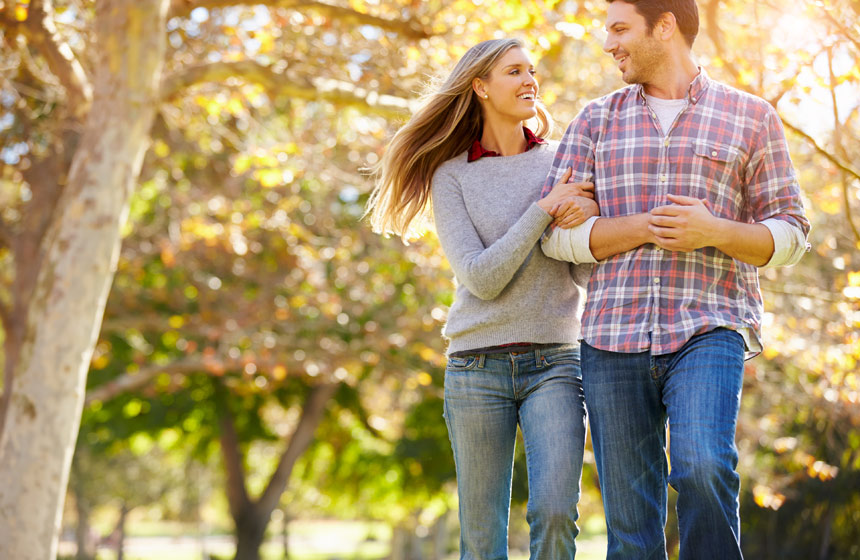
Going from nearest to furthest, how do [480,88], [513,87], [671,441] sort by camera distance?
[671,441]
[513,87]
[480,88]

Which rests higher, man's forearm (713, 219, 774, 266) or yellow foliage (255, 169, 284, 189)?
yellow foliage (255, 169, 284, 189)

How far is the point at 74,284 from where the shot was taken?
20.6 ft

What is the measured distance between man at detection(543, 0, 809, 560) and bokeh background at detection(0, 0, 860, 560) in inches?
49.6

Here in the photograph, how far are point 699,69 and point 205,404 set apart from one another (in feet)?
50.5

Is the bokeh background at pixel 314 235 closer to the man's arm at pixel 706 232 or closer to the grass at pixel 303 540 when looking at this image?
the man's arm at pixel 706 232

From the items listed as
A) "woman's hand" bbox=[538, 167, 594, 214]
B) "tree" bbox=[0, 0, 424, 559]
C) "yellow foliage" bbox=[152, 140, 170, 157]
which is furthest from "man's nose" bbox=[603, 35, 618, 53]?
"yellow foliage" bbox=[152, 140, 170, 157]

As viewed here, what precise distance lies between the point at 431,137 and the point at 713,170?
4.16 ft

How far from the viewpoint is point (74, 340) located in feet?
20.7

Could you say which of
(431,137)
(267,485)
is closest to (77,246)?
(431,137)

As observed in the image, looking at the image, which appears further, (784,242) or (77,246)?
(77,246)

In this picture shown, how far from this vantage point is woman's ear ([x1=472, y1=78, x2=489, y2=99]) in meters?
3.68

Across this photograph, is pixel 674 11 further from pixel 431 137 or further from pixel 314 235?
pixel 314 235

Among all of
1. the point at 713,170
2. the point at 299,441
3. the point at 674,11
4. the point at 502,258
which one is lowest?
the point at 299,441

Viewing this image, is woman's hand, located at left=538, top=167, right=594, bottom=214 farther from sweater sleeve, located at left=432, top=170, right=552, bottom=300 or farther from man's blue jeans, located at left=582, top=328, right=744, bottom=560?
man's blue jeans, located at left=582, top=328, right=744, bottom=560
